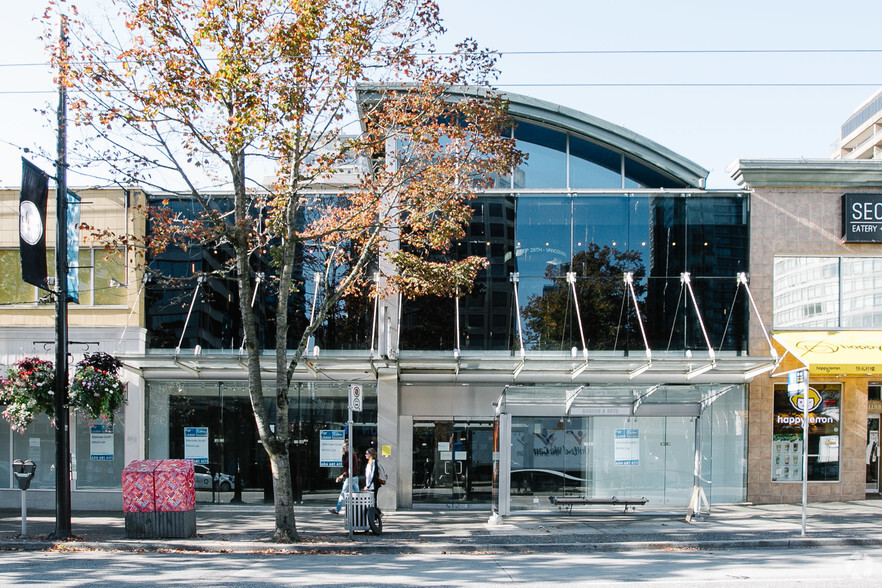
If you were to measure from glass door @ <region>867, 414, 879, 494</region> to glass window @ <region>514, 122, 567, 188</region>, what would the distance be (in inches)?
373

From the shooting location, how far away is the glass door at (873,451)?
→ 1953 cm

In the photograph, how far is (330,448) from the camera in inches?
738

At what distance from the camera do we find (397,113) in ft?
47.0

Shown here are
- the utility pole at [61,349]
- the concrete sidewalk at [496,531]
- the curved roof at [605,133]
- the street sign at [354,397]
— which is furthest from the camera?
the curved roof at [605,133]

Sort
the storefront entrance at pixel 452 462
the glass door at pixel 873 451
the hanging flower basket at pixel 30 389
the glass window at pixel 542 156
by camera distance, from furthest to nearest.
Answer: the glass window at pixel 542 156, the glass door at pixel 873 451, the storefront entrance at pixel 452 462, the hanging flower basket at pixel 30 389

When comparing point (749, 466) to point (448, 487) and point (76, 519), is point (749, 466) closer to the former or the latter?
point (448, 487)

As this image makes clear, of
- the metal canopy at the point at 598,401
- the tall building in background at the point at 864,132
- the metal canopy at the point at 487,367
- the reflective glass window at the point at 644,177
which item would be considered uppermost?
the tall building in background at the point at 864,132

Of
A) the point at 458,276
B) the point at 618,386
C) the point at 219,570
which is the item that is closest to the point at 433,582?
the point at 219,570

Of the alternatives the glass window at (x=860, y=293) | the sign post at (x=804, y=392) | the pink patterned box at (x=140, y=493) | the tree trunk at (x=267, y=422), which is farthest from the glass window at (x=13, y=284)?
the glass window at (x=860, y=293)

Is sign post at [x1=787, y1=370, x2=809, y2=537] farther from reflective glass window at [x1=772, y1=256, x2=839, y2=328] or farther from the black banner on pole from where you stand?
the black banner on pole

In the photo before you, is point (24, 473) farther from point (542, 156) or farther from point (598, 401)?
point (542, 156)

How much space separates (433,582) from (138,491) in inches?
257

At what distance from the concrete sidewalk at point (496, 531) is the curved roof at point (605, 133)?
27.3 feet

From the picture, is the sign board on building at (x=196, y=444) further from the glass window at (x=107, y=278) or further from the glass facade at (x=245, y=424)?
the glass window at (x=107, y=278)
